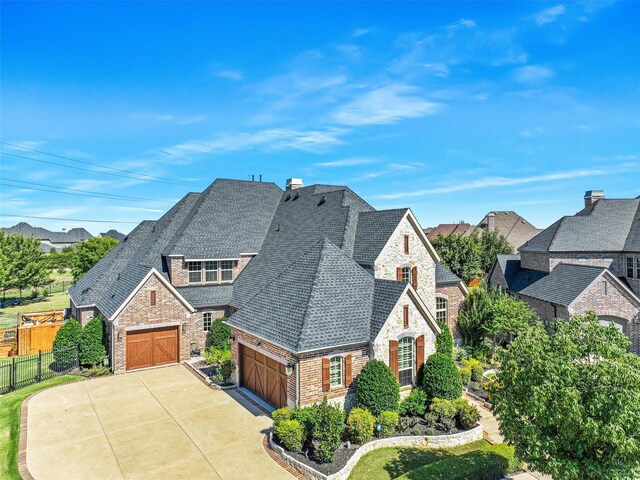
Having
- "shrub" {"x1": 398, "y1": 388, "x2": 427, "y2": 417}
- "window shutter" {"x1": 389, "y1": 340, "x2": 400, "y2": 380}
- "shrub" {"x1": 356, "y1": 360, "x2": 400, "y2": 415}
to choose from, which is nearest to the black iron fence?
"shrub" {"x1": 356, "y1": 360, "x2": 400, "y2": 415}

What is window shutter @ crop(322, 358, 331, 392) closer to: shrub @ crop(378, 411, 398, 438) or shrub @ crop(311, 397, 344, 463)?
shrub @ crop(311, 397, 344, 463)

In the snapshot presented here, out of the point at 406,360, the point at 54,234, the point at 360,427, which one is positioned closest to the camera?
A: the point at 360,427

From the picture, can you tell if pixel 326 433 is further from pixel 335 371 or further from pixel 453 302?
pixel 453 302

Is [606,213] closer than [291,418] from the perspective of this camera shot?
No

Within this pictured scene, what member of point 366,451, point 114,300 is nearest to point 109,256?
point 114,300

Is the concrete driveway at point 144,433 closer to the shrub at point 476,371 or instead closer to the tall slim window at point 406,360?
the tall slim window at point 406,360

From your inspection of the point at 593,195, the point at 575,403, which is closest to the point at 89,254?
the point at 575,403

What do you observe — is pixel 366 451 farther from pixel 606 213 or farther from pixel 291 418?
pixel 606 213
